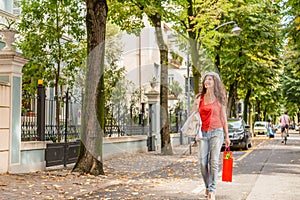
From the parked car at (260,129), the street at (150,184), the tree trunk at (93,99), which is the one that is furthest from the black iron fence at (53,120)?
the parked car at (260,129)

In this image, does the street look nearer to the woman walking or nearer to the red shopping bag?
the red shopping bag

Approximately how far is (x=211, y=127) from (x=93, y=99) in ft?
15.9

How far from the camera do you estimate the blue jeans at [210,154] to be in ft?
25.7

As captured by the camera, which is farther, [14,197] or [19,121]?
[19,121]

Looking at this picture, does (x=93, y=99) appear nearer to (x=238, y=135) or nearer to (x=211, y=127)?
(x=211, y=127)

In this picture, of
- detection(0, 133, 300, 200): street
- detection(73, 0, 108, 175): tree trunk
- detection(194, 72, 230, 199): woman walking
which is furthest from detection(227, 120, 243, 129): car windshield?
detection(194, 72, 230, 199): woman walking

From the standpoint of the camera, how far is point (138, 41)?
39625 millimetres

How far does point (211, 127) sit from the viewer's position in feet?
26.0

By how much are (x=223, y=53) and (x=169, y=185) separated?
21.0 m

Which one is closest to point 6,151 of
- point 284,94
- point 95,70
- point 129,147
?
point 95,70

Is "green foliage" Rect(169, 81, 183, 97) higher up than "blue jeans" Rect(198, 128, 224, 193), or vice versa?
"green foliage" Rect(169, 81, 183, 97)

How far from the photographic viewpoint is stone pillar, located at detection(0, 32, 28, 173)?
1141cm

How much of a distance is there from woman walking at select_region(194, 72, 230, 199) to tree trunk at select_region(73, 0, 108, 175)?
4.47 meters

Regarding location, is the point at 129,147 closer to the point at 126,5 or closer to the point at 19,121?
the point at 126,5
